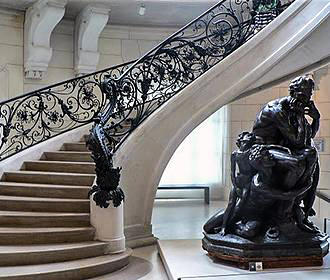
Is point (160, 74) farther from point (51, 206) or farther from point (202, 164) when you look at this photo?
point (202, 164)

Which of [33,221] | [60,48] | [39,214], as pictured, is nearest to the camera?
[33,221]

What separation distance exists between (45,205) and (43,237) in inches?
24.0

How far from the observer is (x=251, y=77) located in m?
5.98

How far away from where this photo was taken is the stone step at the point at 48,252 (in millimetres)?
4438

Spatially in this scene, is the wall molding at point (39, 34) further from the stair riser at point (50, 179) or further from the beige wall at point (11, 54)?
the stair riser at point (50, 179)

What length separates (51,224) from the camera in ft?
16.8

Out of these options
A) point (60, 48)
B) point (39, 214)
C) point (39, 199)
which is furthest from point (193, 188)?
point (39, 214)

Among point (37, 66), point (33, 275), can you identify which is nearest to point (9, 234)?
point (33, 275)

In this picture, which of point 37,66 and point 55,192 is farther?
point 37,66

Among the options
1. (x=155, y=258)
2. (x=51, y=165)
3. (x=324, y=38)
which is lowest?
(x=155, y=258)

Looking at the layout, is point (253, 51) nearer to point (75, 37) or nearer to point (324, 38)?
point (324, 38)

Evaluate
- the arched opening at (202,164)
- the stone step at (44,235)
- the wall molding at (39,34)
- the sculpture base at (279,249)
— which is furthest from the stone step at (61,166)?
the arched opening at (202,164)

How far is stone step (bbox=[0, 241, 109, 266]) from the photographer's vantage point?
444 centimetres

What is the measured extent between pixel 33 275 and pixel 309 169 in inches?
104
